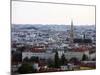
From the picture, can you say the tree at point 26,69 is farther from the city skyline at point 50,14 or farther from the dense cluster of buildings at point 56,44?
the city skyline at point 50,14

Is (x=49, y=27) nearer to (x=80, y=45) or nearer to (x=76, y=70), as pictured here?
(x=80, y=45)

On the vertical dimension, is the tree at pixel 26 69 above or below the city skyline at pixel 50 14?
below

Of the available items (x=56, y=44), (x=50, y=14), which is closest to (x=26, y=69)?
(x=56, y=44)

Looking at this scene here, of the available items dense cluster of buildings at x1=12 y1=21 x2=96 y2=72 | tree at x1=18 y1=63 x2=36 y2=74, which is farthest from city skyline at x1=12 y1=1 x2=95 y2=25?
tree at x1=18 y1=63 x2=36 y2=74

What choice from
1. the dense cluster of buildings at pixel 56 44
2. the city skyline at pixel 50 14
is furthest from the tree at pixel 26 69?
the city skyline at pixel 50 14

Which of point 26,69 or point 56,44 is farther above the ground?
point 56,44

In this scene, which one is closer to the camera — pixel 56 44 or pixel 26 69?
pixel 26 69

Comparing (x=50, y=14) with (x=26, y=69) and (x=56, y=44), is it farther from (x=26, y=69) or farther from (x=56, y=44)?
(x=26, y=69)

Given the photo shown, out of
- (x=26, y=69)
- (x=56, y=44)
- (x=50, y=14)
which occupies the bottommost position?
(x=26, y=69)
